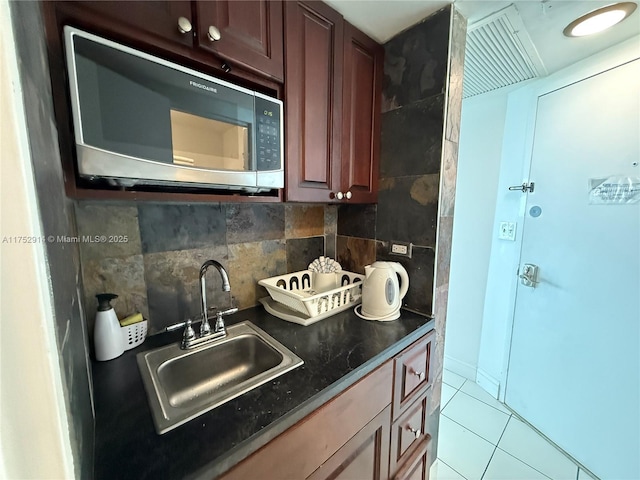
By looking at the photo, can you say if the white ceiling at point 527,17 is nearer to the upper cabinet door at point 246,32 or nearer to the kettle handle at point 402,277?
the upper cabinet door at point 246,32

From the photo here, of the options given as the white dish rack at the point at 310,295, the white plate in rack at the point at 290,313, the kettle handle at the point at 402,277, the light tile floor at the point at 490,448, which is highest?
the kettle handle at the point at 402,277

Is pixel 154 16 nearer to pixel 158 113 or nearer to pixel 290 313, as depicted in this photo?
pixel 158 113

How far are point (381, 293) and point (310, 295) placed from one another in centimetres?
32

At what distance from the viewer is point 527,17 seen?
3.36 ft

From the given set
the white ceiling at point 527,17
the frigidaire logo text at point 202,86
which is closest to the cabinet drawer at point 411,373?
the frigidaire logo text at point 202,86

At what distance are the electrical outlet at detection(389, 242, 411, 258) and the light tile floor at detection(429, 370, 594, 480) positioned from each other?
119cm

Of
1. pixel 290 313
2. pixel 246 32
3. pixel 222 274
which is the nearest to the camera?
pixel 246 32

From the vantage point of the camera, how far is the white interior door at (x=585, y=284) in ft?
3.78

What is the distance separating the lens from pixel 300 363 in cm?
79

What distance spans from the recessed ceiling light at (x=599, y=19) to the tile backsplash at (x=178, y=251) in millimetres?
1397

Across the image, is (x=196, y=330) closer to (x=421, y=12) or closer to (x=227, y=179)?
(x=227, y=179)

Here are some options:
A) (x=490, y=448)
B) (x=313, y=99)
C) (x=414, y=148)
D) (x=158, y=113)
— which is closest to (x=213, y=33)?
(x=158, y=113)

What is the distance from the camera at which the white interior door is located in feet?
3.78

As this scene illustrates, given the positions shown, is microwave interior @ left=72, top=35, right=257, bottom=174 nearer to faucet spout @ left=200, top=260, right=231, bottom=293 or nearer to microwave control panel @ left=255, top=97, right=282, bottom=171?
microwave control panel @ left=255, top=97, right=282, bottom=171
